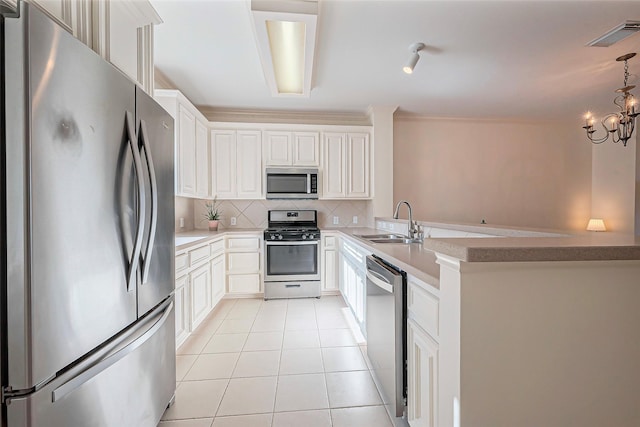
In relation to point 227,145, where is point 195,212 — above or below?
below

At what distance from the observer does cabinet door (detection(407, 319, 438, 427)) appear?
1.08 m

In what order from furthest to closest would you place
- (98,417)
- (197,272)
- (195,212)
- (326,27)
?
(195,212), (197,272), (326,27), (98,417)

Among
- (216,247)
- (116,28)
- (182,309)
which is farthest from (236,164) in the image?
(116,28)

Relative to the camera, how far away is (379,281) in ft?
5.28

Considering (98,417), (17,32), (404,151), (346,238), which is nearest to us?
(17,32)

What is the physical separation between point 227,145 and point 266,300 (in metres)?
2.10

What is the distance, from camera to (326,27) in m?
2.13

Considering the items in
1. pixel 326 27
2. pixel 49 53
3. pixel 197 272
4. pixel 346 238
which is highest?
pixel 326 27

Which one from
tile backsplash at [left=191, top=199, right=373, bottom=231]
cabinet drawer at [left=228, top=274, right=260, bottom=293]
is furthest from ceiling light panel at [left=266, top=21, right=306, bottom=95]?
cabinet drawer at [left=228, top=274, right=260, bottom=293]

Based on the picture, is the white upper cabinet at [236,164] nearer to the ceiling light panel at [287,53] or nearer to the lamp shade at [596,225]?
the ceiling light panel at [287,53]

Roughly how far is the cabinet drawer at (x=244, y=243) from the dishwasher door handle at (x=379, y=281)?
6.81ft

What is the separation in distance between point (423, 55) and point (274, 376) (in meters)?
2.92

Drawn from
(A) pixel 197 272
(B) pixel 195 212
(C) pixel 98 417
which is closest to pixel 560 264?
(C) pixel 98 417

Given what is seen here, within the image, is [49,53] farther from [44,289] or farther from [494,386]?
[494,386]
